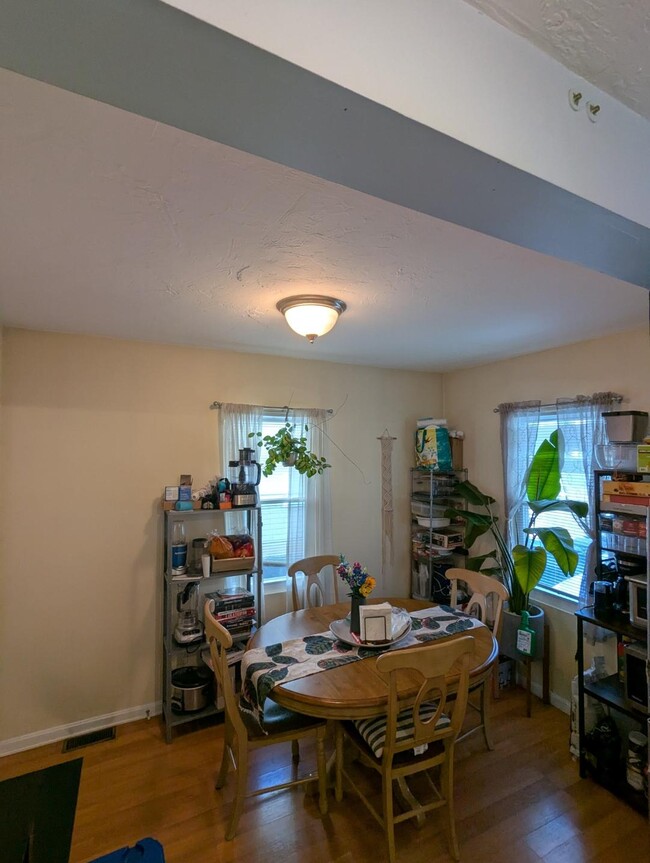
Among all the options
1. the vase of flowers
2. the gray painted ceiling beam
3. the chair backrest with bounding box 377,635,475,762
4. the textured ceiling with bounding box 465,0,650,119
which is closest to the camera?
the gray painted ceiling beam

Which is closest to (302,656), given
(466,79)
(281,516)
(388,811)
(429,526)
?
(388,811)

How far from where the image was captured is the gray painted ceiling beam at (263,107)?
480 mm

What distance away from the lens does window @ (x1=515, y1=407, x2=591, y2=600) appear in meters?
2.84

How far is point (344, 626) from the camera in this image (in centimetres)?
235

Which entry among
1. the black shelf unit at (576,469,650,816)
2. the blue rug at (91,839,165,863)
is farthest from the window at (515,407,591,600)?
the blue rug at (91,839,165,863)

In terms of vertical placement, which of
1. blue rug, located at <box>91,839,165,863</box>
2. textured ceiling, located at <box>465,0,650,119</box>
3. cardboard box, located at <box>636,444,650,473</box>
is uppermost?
textured ceiling, located at <box>465,0,650,119</box>

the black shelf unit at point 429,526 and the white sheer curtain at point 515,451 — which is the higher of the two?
the white sheer curtain at point 515,451

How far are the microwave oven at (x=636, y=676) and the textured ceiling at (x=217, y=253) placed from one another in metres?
1.73

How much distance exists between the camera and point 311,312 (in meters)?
1.96

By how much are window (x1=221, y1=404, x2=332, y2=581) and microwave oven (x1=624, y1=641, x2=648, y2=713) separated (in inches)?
78.9

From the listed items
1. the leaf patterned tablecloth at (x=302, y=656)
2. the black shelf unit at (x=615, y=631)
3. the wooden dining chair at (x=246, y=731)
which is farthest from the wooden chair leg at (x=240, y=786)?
the black shelf unit at (x=615, y=631)

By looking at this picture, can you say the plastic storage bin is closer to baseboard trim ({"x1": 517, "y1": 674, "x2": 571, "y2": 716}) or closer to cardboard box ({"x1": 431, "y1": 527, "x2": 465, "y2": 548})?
cardboard box ({"x1": 431, "y1": 527, "x2": 465, "y2": 548})

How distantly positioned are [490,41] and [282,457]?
2376mm

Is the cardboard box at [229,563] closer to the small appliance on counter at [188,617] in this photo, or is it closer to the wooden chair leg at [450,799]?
the small appliance on counter at [188,617]
